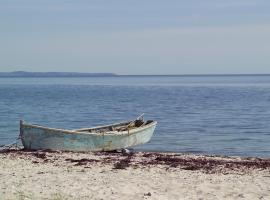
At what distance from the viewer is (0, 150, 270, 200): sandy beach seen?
11.8 meters

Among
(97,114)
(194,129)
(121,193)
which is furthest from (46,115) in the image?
(121,193)

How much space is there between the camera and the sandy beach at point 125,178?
11780 millimetres

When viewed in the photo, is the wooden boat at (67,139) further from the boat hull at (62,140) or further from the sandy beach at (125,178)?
the sandy beach at (125,178)

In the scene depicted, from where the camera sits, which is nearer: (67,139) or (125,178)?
(125,178)

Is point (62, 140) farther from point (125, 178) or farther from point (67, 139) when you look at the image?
point (125, 178)

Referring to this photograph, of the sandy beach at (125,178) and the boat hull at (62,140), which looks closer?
the sandy beach at (125,178)

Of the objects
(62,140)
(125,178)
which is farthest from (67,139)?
(125,178)

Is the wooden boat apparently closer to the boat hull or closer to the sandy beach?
the boat hull

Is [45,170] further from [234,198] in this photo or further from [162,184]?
[234,198]

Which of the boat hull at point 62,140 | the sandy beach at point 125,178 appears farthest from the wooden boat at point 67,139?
the sandy beach at point 125,178

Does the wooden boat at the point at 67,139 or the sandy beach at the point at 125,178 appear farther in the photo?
the wooden boat at the point at 67,139

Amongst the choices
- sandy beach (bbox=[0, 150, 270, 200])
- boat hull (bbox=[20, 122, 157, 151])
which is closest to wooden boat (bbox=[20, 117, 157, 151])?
boat hull (bbox=[20, 122, 157, 151])

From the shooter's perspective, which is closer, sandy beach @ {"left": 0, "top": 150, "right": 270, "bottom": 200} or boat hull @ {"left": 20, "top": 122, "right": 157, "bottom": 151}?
sandy beach @ {"left": 0, "top": 150, "right": 270, "bottom": 200}

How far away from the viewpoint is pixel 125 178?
13805 millimetres
